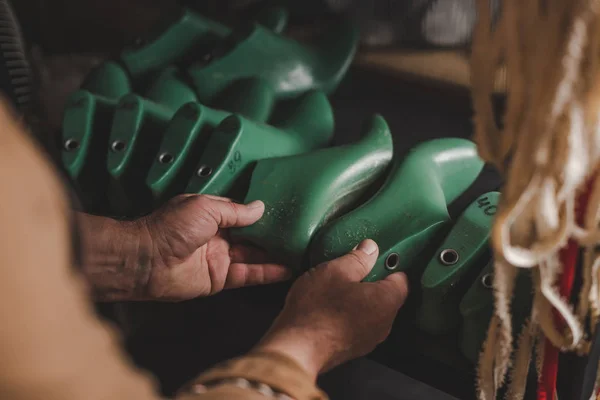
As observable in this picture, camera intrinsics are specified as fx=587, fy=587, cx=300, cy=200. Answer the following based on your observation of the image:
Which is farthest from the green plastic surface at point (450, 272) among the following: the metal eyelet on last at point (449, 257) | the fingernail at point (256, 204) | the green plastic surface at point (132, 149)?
the green plastic surface at point (132, 149)

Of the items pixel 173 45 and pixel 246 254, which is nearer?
pixel 246 254

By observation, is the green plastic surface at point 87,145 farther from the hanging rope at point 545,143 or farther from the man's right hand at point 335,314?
the hanging rope at point 545,143

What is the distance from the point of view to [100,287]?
0.70 meters

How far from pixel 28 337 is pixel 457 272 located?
1.58 ft

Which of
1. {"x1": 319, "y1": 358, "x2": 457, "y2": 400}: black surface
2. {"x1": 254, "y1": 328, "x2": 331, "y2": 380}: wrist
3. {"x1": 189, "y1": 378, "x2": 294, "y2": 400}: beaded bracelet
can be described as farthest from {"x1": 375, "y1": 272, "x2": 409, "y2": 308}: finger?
{"x1": 319, "y1": 358, "x2": 457, "y2": 400}: black surface

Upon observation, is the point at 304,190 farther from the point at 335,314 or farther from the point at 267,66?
the point at 267,66

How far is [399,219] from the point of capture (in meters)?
0.73

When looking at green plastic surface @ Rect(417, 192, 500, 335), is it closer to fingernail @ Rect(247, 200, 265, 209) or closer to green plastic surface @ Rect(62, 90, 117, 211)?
fingernail @ Rect(247, 200, 265, 209)

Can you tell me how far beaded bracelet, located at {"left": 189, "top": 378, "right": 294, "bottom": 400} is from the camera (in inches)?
15.9

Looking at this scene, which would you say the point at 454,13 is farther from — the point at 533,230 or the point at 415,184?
the point at 533,230

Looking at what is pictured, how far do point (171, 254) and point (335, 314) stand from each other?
0.84ft

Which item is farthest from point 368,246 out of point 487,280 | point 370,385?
point 370,385

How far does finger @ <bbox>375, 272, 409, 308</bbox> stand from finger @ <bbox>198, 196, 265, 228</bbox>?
20cm

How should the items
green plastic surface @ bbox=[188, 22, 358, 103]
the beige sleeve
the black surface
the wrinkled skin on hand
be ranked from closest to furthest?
1. the beige sleeve
2. the wrinkled skin on hand
3. the black surface
4. green plastic surface @ bbox=[188, 22, 358, 103]
